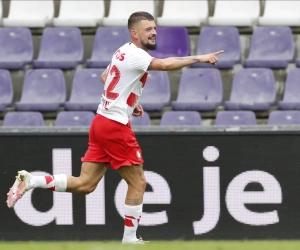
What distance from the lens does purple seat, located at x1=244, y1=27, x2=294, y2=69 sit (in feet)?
34.1

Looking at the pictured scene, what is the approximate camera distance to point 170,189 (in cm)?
748

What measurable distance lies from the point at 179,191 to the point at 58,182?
1.40m

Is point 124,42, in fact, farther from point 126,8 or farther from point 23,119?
point 23,119

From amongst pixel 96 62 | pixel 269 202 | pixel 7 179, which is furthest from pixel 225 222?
pixel 96 62

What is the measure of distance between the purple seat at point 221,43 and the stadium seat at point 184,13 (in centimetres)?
33

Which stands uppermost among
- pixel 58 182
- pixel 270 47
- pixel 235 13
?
pixel 235 13

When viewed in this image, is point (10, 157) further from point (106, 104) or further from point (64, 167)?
point (106, 104)

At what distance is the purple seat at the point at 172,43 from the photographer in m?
10.7

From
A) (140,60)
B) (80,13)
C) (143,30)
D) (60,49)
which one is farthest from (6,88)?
(140,60)

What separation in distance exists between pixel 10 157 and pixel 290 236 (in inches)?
100

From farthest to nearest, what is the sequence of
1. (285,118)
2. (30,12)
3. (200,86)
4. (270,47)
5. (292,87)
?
1. (30,12)
2. (270,47)
3. (200,86)
4. (292,87)
5. (285,118)

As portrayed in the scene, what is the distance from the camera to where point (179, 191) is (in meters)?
7.47

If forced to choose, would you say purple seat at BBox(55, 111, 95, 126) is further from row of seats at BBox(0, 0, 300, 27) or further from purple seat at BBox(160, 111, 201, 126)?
row of seats at BBox(0, 0, 300, 27)

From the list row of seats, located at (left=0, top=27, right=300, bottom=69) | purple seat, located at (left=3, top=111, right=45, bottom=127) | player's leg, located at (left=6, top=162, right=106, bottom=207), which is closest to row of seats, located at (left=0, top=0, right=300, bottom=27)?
row of seats, located at (left=0, top=27, right=300, bottom=69)
